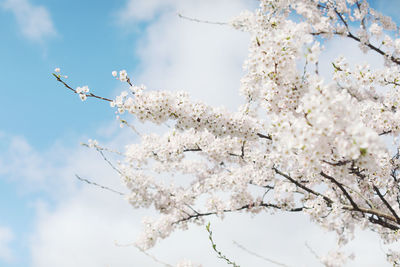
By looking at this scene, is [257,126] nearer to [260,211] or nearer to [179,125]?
[179,125]

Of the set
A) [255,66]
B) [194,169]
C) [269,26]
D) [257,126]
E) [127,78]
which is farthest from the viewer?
[194,169]

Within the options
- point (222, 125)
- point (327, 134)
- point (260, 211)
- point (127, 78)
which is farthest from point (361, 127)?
point (260, 211)

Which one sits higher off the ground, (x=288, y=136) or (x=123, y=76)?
(x=123, y=76)

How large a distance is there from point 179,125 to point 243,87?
2.79m

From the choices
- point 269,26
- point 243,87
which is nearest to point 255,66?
point 269,26

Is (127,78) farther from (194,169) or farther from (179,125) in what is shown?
(194,169)

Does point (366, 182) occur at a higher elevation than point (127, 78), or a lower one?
lower

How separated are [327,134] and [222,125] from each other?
267 centimetres

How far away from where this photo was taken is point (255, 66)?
4.77 meters

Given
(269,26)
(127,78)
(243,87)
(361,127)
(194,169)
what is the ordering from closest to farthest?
1. (361,127)
2. (127,78)
3. (269,26)
4. (243,87)
5. (194,169)

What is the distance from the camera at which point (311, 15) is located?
8.42 meters

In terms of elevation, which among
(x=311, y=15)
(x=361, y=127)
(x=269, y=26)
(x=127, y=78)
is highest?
(x=311, y=15)

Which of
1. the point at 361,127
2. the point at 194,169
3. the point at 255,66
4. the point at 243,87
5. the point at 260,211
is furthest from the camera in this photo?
the point at 194,169

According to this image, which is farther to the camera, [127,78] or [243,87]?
[243,87]
